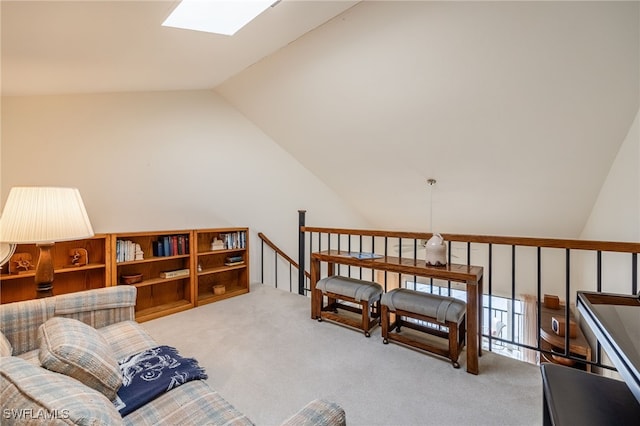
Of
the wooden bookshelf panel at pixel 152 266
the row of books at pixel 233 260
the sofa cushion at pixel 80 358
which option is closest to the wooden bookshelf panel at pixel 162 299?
the wooden bookshelf panel at pixel 152 266

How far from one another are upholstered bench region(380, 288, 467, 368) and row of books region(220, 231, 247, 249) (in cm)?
222

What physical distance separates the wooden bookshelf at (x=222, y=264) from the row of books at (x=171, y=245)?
174mm

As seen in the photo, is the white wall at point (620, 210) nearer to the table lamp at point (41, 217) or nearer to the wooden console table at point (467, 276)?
the wooden console table at point (467, 276)

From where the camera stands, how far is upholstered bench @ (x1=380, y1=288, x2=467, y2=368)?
85.9 inches

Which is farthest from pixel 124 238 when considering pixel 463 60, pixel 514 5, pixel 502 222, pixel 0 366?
pixel 502 222

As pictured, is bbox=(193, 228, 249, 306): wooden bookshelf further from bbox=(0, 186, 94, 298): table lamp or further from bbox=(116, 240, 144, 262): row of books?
bbox=(0, 186, 94, 298): table lamp

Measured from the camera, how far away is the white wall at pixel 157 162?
8.63ft

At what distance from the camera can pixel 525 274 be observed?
5.32m

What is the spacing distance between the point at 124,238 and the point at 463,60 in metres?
3.67

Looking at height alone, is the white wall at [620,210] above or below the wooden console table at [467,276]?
above

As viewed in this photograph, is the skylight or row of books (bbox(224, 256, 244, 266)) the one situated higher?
the skylight

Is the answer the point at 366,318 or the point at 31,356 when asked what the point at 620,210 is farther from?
the point at 31,356

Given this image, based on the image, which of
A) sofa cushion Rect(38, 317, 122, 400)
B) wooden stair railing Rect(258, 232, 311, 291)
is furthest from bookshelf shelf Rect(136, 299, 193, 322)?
sofa cushion Rect(38, 317, 122, 400)

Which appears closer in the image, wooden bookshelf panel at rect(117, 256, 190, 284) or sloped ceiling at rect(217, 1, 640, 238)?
sloped ceiling at rect(217, 1, 640, 238)
